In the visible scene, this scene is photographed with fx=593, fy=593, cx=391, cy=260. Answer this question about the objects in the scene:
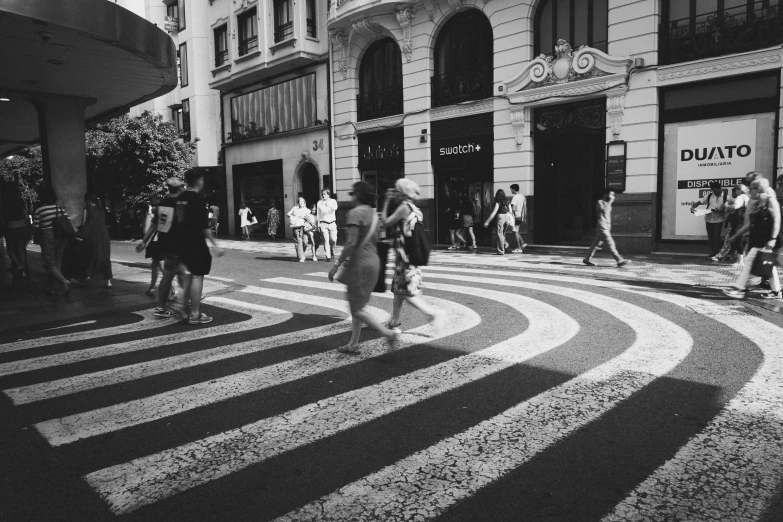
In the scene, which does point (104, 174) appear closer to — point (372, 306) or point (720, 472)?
point (372, 306)

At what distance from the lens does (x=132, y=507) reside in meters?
2.81

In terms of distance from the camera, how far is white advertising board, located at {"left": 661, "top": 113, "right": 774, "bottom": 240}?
45.7ft

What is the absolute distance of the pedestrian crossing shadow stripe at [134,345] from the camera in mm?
5496

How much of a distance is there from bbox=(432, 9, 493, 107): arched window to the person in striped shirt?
518 inches

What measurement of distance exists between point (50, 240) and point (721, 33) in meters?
15.0

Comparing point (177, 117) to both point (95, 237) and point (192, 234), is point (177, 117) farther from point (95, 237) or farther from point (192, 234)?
point (192, 234)

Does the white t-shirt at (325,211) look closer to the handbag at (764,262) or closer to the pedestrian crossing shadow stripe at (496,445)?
the handbag at (764,262)

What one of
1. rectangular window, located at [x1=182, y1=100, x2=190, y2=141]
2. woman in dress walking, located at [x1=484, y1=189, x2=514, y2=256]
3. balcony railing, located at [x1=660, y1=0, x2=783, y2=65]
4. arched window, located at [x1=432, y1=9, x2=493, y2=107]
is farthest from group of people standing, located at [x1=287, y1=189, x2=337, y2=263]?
rectangular window, located at [x1=182, y1=100, x2=190, y2=141]

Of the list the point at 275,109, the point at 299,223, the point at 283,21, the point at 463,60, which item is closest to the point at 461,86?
the point at 463,60

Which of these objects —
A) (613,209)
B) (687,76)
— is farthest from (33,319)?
(687,76)

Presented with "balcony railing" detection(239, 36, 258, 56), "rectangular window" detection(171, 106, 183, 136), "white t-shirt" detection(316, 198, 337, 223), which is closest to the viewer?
"white t-shirt" detection(316, 198, 337, 223)

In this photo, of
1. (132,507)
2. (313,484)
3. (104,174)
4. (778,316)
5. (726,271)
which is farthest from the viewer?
(104,174)

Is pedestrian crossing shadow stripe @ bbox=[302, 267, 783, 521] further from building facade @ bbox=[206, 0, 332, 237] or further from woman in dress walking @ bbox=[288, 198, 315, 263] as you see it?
building facade @ bbox=[206, 0, 332, 237]

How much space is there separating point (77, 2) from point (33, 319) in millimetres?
4077
